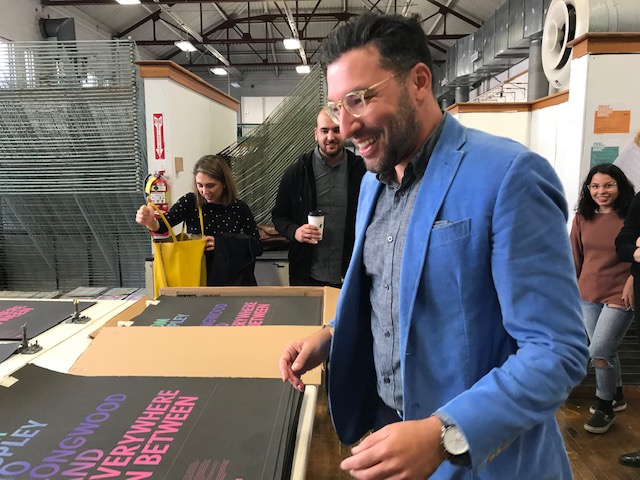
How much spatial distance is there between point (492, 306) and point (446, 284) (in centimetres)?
7

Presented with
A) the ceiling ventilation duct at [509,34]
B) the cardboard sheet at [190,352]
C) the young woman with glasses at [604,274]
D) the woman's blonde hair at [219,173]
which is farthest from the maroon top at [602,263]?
the ceiling ventilation duct at [509,34]

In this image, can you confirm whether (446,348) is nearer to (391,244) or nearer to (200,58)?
(391,244)

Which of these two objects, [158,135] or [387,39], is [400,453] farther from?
[158,135]

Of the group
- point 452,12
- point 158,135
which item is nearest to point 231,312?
point 158,135

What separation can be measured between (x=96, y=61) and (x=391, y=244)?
2.76 metres

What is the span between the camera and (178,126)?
10.2 feet

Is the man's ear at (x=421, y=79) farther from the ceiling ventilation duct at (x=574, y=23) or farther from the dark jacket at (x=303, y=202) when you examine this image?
the ceiling ventilation duct at (x=574, y=23)

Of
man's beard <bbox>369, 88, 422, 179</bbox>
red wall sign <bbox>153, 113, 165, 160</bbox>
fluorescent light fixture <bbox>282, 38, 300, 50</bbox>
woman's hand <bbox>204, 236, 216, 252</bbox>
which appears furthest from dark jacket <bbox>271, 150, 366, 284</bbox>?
fluorescent light fixture <bbox>282, 38, 300, 50</bbox>

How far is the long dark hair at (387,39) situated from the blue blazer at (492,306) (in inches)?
4.8

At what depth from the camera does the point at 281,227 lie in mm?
2371

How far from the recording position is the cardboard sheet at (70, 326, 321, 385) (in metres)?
1.08

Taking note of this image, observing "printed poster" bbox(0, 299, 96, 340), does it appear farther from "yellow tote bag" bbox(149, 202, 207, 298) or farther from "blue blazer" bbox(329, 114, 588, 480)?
"blue blazer" bbox(329, 114, 588, 480)

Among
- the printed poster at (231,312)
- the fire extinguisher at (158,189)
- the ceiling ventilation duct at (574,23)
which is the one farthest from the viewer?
the ceiling ventilation duct at (574,23)

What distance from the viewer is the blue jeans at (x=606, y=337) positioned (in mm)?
2479
